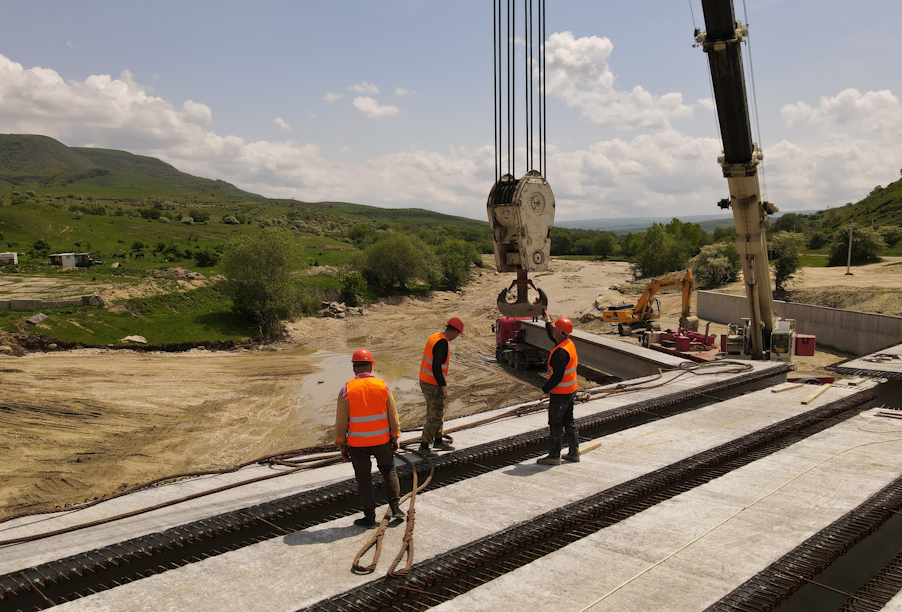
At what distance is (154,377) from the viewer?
70.0ft

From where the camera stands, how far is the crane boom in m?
10.8

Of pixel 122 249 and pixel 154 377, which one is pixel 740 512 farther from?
pixel 122 249

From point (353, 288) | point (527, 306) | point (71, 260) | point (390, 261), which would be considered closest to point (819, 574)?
point (527, 306)

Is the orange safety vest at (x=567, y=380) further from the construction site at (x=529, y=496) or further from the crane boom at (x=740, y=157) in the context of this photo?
the crane boom at (x=740, y=157)

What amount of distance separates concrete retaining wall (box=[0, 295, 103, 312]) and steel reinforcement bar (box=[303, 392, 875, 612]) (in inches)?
1100

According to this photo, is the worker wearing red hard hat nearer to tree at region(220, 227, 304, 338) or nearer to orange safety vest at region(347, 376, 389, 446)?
orange safety vest at region(347, 376, 389, 446)

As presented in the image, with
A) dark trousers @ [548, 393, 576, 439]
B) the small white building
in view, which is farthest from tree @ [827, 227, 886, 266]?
the small white building

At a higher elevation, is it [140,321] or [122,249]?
[122,249]

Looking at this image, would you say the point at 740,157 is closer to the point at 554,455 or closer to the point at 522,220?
the point at 522,220

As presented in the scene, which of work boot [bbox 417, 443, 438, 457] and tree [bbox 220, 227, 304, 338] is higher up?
tree [bbox 220, 227, 304, 338]

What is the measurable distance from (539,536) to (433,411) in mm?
2362

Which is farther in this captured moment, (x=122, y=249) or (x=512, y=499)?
(x=122, y=249)

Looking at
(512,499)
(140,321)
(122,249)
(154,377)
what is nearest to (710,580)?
(512,499)

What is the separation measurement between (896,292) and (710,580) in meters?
30.9
